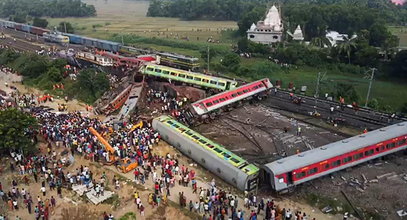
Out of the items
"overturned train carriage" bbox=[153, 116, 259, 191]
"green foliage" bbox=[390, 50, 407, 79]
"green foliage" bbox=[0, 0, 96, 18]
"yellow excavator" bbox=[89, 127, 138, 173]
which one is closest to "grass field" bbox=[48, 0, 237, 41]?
"green foliage" bbox=[0, 0, 96, 18]

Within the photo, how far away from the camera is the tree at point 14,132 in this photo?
31094mm

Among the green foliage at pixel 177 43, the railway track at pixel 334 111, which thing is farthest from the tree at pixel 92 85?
the green foliage at pixel 177 43

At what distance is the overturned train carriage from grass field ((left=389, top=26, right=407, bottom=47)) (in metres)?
68.7

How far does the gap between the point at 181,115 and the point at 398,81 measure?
37191 millimetres

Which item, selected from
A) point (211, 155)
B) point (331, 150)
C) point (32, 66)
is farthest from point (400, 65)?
point (32, 66)

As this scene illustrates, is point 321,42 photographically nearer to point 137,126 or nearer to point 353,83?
point 353,83

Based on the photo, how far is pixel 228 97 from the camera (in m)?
42.1

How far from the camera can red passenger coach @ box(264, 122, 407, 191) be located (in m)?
26.2

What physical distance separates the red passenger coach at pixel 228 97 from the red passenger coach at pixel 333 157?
1393 centimetres

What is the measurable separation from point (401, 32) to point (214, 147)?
3578 inches

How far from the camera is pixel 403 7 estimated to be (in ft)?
464

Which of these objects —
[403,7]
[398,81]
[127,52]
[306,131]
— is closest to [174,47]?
[127,52]

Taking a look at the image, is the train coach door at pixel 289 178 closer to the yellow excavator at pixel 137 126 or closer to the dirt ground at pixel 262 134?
the dirt ground at pixel 262 134

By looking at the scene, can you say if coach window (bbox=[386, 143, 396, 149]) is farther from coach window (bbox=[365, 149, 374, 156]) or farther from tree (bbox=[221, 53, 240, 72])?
tree (bbox=[221, 53, 240, 72])
